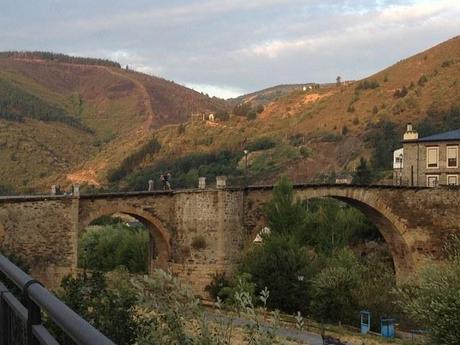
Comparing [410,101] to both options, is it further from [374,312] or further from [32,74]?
[32,74]

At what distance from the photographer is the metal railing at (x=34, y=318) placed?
1812 millimetres

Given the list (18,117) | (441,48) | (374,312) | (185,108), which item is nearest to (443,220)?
(374,312)

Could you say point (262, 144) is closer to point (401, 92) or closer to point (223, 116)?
point (401, 92)

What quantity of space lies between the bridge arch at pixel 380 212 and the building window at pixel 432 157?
5634 mm

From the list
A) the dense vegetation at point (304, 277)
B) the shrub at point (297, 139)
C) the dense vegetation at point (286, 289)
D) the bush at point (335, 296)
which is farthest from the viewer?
the shrub at point (297, 139)

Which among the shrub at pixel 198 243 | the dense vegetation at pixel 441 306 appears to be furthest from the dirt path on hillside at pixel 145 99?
the dense vegetation at pixel 441 306

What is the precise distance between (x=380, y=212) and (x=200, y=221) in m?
10.6

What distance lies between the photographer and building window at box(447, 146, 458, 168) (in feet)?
124

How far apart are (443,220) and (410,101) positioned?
49.2 metres

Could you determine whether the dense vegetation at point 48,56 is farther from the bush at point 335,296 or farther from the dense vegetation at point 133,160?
the bush at point 335,296

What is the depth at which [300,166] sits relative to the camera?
7550cm

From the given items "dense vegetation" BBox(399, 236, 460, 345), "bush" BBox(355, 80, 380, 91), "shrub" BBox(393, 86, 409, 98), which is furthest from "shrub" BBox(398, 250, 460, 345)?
"bush" BBox(355, 80, 380, 91)

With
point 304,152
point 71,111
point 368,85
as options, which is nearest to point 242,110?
point 368,85

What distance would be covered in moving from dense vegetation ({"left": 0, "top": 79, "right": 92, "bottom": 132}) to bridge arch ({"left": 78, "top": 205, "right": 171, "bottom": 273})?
2922 inches
